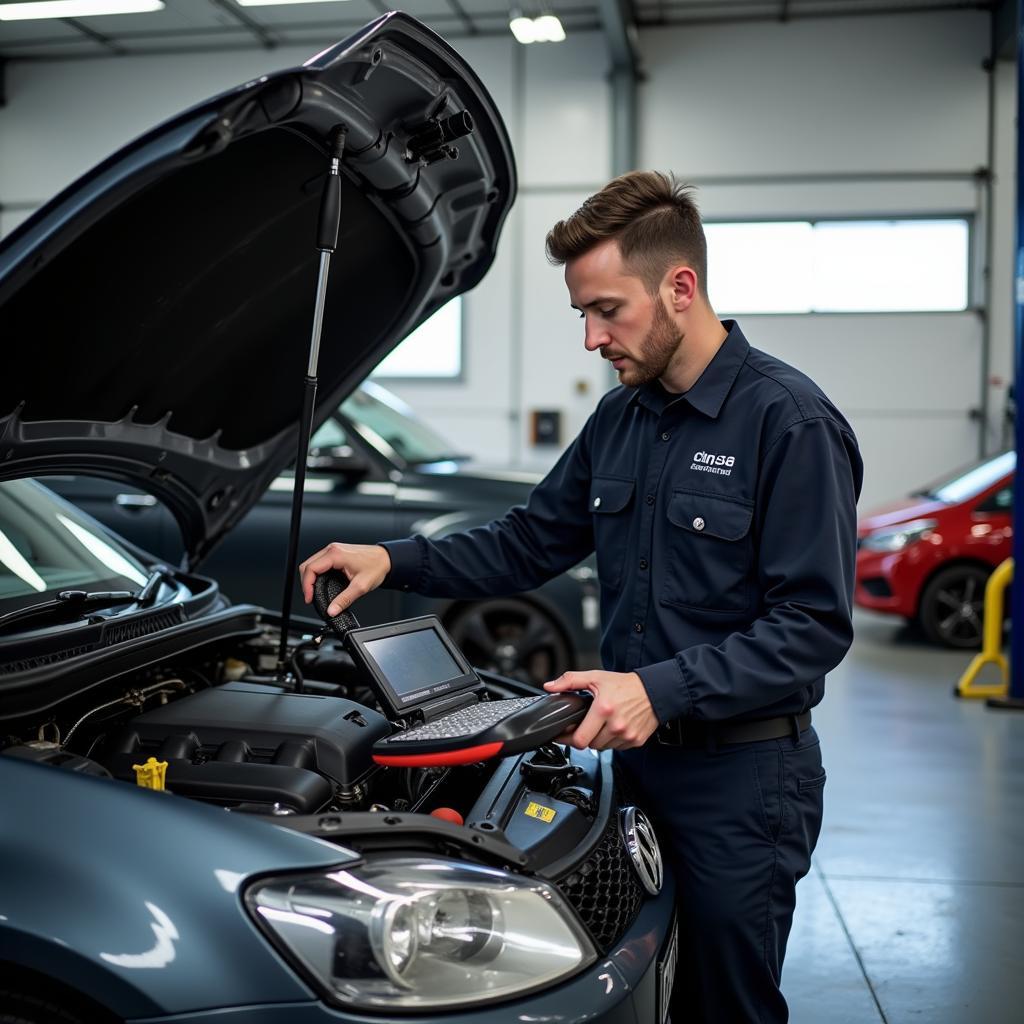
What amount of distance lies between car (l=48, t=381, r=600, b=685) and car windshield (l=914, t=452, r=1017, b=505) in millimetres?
3176

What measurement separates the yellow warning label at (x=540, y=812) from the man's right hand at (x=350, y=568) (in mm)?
479

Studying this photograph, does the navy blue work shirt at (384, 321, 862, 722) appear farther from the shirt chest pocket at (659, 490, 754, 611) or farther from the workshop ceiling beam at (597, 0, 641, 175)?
the workshop ceiling beam at (597, 0, 641, 175)

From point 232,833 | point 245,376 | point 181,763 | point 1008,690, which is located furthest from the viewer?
point 1008,690

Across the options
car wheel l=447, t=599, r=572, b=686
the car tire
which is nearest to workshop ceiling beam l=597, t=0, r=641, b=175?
car wheel l=447, t=599, r=572, b=686

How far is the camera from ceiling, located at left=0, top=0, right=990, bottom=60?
9328 mm

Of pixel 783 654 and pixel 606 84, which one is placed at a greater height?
pixel 606 84

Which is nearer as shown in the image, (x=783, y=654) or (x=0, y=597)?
(x=783, y=654)

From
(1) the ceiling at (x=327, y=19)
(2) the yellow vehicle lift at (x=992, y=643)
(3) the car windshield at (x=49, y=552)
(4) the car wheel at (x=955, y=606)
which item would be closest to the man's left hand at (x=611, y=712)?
(3) the car windshield at (x=49, y=552)

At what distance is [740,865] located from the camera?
5.56 feet

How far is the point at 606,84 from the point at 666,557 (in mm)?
8898

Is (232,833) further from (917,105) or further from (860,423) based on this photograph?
(917,105)

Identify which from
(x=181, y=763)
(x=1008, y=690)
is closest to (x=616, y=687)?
(x=181, y=763)

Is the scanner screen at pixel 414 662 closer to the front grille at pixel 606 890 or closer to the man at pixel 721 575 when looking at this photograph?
the man at pixel 721 575

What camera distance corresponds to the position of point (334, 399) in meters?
2.31
